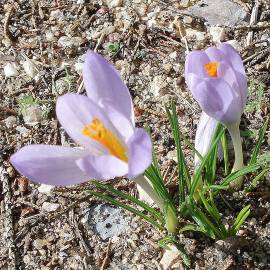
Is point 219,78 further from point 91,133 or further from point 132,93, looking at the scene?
point 132,93

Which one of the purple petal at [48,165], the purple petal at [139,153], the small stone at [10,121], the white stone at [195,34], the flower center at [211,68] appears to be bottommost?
the small stone at [10,121]

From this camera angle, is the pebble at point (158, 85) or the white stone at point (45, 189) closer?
the white stone at point (45, 189)

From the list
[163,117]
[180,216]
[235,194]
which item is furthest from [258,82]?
[180,216]

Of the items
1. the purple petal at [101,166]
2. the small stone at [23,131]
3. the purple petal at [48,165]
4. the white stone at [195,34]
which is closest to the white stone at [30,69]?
the small stone at [23,131]

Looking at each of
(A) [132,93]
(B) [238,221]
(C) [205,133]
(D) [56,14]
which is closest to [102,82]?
(C) [205,133]

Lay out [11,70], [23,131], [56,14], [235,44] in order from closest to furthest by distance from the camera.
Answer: [23,131] → [235,44] → [11,70] → [56,14]

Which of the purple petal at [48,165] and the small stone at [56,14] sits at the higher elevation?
the purple petal at [48,165]

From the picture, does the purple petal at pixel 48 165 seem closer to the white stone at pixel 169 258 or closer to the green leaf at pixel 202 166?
the green leaf at pixel 202 166

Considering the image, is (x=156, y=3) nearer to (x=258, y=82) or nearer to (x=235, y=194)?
(x=258, y=82)
